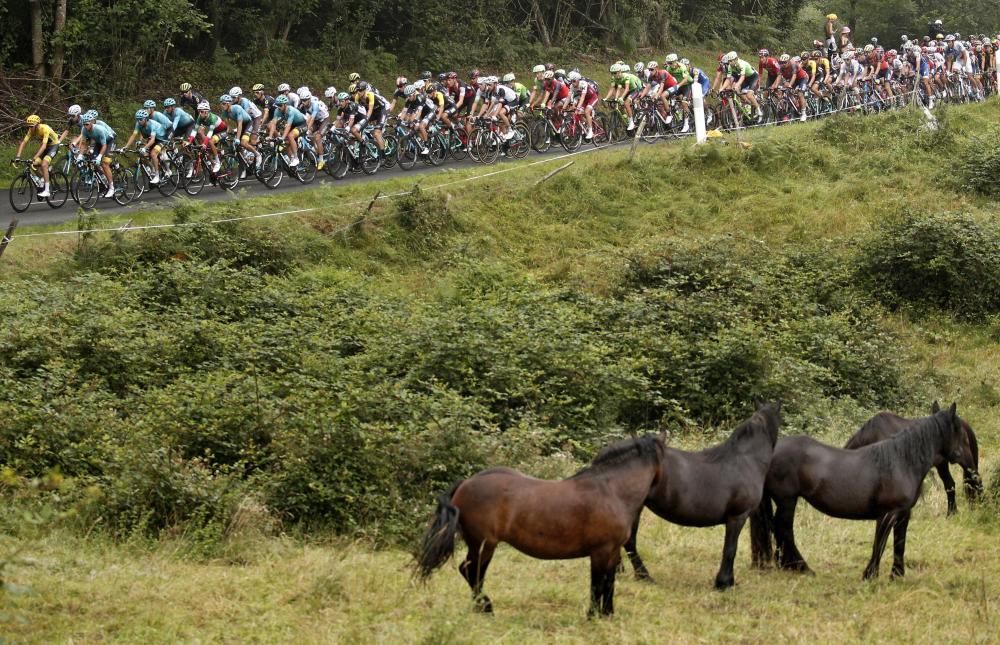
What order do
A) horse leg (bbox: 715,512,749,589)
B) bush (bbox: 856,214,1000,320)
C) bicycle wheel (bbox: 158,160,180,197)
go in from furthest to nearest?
bicycle wheel (bbox: 158,160,180,197) → bush (bbox: 856,214,1000,320) → horse leg (bbox: 715,512,749,589)

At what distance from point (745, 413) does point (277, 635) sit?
934 cm

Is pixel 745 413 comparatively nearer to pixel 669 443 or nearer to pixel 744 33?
pixel 669 443

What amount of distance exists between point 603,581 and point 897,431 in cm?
396

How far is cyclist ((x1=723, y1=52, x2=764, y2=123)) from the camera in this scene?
107 feet

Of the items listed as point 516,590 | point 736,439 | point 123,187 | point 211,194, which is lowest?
point 211,194

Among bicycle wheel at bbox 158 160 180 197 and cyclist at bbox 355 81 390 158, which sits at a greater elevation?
cyclist at bbox 355 81 390 158

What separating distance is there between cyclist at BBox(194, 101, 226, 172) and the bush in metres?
11.9

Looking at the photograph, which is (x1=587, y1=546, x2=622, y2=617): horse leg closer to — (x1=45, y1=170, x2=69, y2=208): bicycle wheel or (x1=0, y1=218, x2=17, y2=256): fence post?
(x1=0, y1=218, x2=17, y2=256): fence post

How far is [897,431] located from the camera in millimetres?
11070

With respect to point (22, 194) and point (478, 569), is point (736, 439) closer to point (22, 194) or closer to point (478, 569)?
point (478, 569)

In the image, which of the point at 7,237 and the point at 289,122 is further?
the point at 289,122

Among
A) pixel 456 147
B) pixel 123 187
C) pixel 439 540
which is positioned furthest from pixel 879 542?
pixel 456 147

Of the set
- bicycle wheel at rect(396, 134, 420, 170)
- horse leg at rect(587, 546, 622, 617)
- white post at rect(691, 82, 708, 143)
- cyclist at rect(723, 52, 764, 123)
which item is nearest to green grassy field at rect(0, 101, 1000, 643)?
horse leg at rect(587, 546, 622, 617)

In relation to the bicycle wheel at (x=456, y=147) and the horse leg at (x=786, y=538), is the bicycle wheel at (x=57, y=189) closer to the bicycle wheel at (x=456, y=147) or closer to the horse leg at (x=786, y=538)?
the bicycle wheel at (x=456, y=147)
